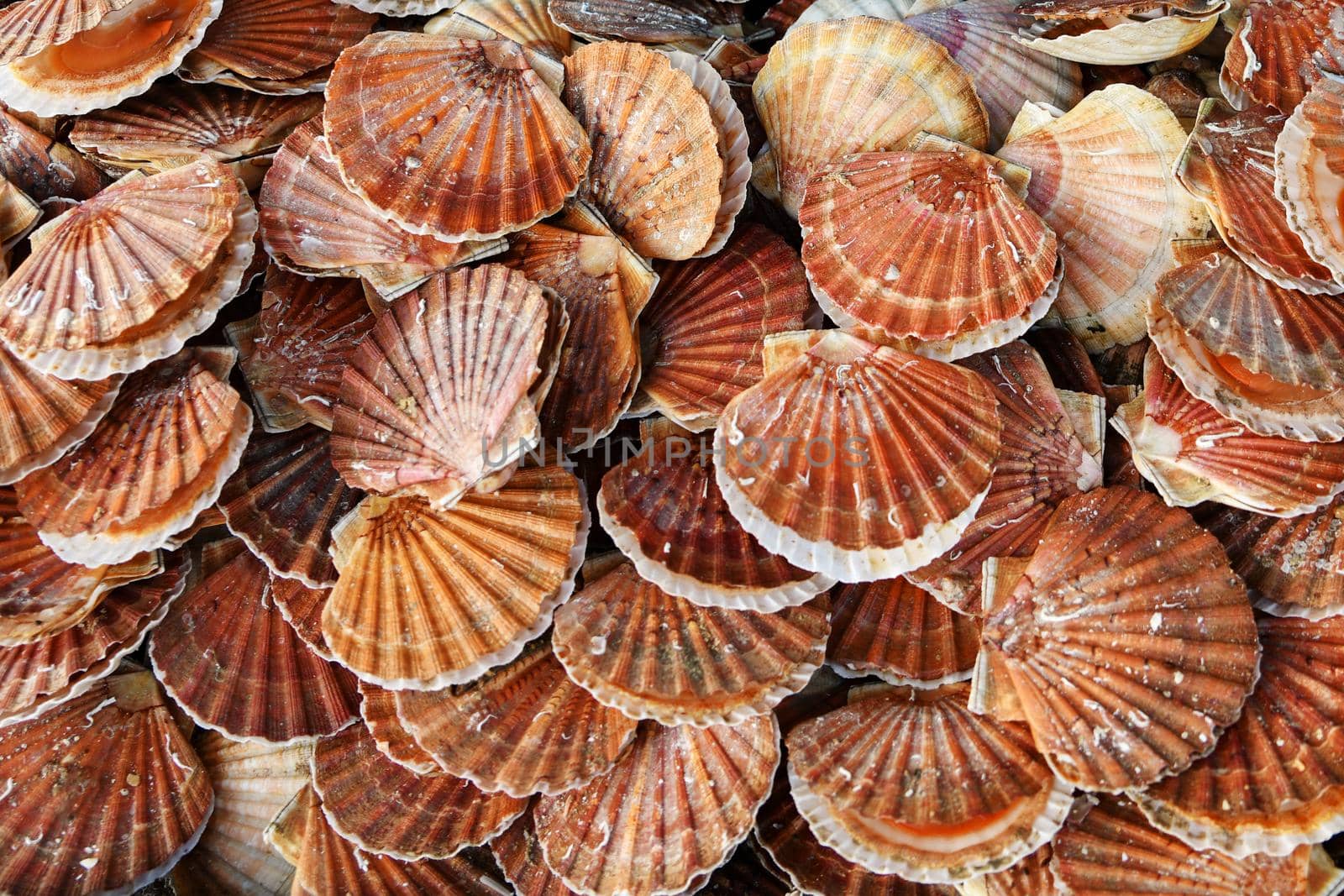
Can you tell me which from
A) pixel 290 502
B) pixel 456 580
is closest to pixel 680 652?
pixel 456 580

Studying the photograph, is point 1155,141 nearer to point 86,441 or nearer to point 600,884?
point 600,884

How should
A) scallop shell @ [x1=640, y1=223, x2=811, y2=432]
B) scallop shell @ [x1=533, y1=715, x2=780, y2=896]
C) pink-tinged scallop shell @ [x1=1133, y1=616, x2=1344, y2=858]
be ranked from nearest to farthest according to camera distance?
pink-tinged scallop shell @ [x1=1133, y1=616, x2=1344, y2=858]
scallop shell @ [x1=533, y1=715, x2=780, y2=896]
scallop shell @ [x1=640, y1=223, x2=811, y2=432]

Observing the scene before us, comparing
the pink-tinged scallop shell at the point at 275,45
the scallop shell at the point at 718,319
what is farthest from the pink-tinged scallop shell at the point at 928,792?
the pink-tinged scallop shell at the point at 275,45

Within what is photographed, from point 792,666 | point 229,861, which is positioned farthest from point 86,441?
point 792,666

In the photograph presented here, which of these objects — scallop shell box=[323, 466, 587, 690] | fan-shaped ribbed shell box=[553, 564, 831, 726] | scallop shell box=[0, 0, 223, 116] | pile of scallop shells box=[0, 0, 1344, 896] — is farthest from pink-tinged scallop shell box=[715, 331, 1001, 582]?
scallop shell box=[0, 0, 223, 116]

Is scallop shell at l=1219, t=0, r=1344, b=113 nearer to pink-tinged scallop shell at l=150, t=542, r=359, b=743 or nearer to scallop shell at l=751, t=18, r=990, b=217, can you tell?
scallop shell at l=751, t=18, r=990, b=217
